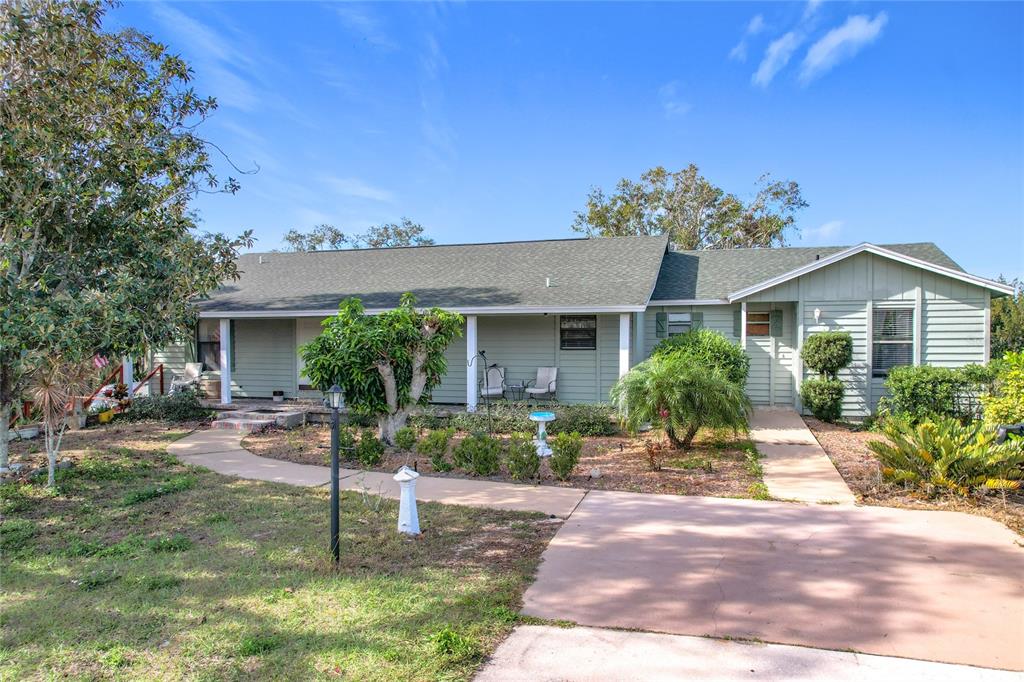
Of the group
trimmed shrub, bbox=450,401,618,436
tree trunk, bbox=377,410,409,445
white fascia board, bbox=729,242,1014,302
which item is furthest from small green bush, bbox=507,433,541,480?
white fascia board, bbox=729,242,1014,302

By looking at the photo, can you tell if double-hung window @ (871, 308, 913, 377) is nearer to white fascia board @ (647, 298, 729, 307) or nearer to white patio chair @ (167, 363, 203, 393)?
white fascia board @ (647, 298, 729, 307)

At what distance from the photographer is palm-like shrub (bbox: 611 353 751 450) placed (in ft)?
25.8

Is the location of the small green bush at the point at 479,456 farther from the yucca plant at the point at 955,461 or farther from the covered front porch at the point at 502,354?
the yucca plant at the point at 955,461

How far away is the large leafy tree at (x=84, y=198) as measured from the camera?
5801mm

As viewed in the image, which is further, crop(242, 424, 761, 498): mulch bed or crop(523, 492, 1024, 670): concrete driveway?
crop(242, 424, 761, 498): mulch bed

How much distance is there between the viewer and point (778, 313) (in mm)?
12406

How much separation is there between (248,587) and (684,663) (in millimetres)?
2800

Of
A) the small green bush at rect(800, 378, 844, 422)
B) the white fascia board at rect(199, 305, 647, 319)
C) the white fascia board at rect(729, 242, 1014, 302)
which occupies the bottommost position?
the small green bush at rect(800, 378, 844, 422)

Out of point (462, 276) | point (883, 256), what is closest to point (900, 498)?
point (883, 256)

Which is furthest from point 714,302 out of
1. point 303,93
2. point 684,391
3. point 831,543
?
point 303,93

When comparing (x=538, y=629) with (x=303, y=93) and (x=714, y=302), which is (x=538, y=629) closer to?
(x=714, y=302)

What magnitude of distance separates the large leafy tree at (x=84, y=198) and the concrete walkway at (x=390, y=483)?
6.87 ft

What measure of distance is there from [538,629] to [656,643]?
0.66 m

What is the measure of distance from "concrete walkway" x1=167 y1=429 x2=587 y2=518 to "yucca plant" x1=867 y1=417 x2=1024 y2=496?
11.3 feet
